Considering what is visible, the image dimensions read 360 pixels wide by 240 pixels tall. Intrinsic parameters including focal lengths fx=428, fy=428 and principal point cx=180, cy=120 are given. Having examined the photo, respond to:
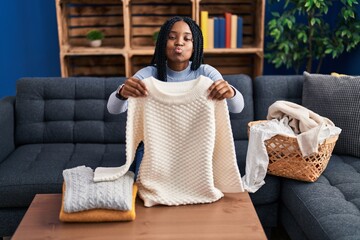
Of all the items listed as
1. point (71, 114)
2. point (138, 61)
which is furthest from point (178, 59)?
point (138, 61)

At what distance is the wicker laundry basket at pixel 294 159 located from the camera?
1.69 meters

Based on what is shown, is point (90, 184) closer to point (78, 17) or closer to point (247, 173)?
point (247, 173)

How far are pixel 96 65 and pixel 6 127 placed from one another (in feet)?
4.80

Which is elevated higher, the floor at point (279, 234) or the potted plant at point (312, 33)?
the potted plant at point (312, 33)

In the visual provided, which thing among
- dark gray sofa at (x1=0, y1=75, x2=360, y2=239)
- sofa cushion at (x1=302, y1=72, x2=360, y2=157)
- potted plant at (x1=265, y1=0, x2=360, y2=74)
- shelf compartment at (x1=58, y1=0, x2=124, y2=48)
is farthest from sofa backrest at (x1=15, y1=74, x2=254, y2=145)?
shelf compartment at (x1=58, y1=0, x2=124, y2=48)

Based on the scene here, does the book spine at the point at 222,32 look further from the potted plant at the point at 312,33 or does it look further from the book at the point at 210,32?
the potted plant at the point at 312,33

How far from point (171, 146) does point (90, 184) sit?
0.27 metres

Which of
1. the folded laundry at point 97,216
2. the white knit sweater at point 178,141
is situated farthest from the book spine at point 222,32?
the folded laundry at point 97,216

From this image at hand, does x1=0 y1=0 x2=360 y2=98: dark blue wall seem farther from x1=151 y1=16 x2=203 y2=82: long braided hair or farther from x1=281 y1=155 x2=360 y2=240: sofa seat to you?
x1=151 y1=16 x2=203 y2=82: long braided hair

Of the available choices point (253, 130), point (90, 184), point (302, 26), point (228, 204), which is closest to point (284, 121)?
point (253, 130)

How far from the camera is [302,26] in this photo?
299 cm

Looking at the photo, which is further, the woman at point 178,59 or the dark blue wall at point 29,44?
the dark blue wall at point 29,44

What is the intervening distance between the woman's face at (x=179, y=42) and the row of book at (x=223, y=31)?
1.47m

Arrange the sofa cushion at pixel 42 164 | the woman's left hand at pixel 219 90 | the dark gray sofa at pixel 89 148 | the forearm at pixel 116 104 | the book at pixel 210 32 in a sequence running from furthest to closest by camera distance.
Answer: the book at pixel 210 32 < the sofa cushion at pixel 42 164 < the dark gray sofa at pixel 89 148 < the forearm at pixel 116 104 < the woman's left hand at pixel 219 90
